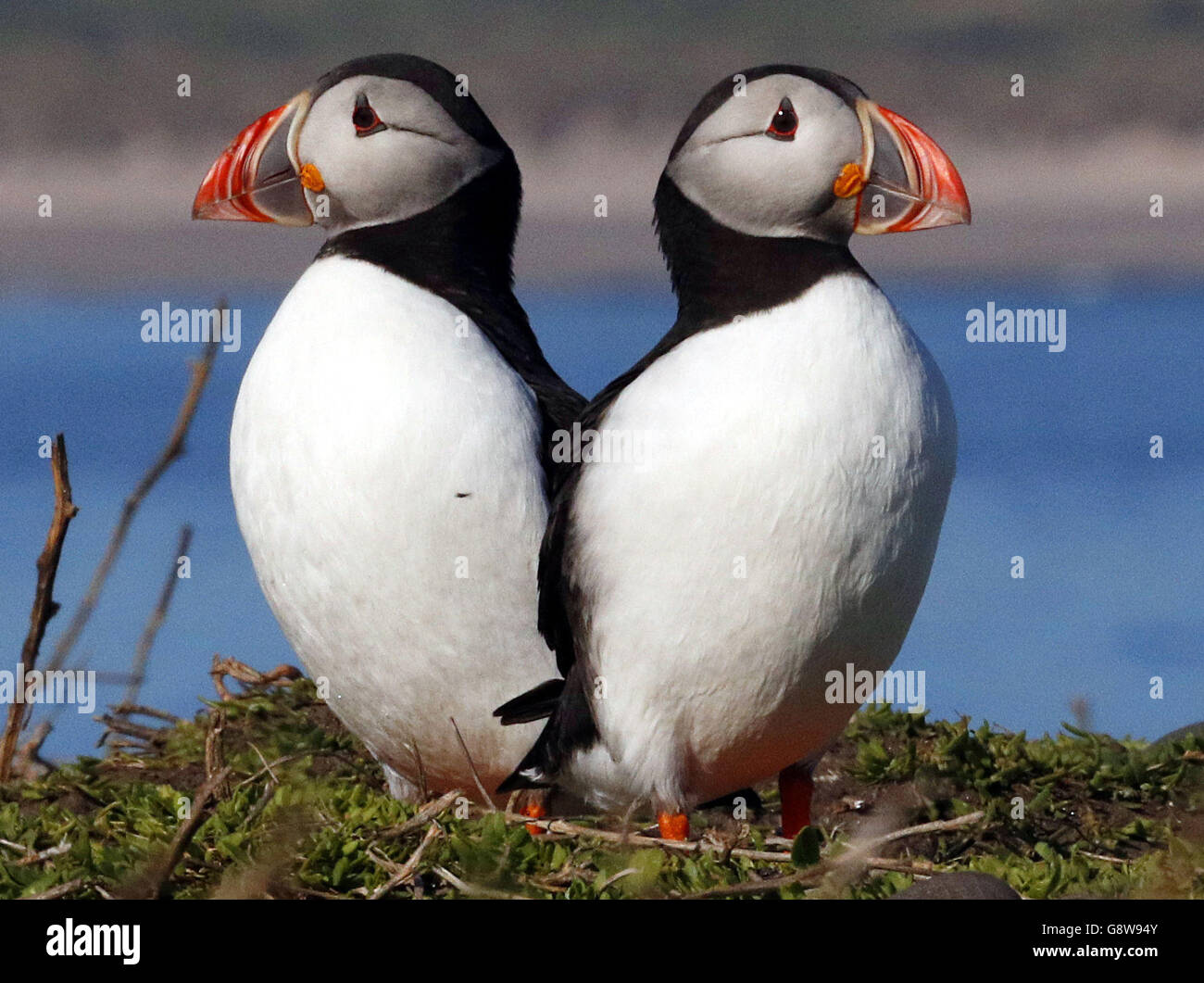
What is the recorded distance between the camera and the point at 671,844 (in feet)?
14.9

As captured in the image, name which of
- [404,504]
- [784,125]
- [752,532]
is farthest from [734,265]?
[404,504]

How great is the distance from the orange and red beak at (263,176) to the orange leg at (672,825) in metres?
2.17

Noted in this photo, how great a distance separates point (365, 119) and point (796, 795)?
8.06 feet

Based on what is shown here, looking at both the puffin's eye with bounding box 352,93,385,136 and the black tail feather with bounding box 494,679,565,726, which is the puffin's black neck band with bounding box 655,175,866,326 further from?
the black tail feather with bounding box 494,679,565,726

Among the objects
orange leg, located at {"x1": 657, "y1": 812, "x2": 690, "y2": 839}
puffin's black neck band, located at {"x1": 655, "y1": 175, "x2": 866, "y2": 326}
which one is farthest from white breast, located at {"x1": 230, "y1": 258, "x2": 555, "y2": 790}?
puffin's black neck band, located at {"x1": 655, "y1": 175, "x2": 866, "y2": 326}

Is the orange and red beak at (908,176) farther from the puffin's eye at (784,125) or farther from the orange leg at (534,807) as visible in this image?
the orange leg at (534,807)

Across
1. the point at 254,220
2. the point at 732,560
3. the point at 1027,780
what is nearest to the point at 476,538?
the point at 732,560

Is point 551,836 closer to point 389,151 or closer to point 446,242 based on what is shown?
point 446,242

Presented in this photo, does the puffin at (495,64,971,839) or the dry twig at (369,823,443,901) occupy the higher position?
the puffin at (495,64,971,839)

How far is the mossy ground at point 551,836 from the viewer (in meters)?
4.35

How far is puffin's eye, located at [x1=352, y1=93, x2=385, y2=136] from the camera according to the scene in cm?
520

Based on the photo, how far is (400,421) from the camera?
4.93m

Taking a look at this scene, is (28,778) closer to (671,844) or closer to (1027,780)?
(671,844)
